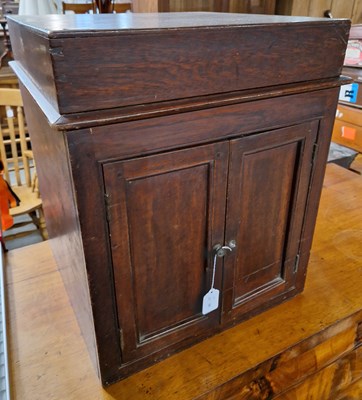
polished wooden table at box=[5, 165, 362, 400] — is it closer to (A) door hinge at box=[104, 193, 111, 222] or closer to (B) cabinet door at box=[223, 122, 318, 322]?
(B) cabinet door at box=[223, 122, 318, 322]

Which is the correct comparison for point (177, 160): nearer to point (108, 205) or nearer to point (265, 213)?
point (108, 205)

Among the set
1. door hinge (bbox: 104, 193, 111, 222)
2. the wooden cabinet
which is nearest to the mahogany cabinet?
door hinge (bbox: 104, 193, 111, 222)

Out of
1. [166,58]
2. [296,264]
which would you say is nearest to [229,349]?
[296,264]

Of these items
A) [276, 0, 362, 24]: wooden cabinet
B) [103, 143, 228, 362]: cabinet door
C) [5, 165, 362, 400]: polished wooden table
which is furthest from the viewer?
[276, 0, 362, 24]: wooden cabinet

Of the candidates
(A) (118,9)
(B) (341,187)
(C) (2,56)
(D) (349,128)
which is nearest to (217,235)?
(B) (341,187)

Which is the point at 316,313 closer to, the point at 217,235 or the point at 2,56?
the point at 217,235

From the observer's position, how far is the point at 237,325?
81 centimetres

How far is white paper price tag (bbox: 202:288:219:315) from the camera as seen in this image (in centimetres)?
73

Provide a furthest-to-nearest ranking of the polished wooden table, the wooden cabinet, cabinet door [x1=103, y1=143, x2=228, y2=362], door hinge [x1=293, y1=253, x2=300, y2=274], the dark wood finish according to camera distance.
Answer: the wooden cabinet
door hinge [x1=293, y1=253, x2=300, y2=274]
the polished wooden table
cabinet door [x1=103, y1=143, x2=228, y2=362]
the dark wood finish

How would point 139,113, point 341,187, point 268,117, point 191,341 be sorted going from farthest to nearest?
point 341,187, point 191,341, point 268,117, point 139,113

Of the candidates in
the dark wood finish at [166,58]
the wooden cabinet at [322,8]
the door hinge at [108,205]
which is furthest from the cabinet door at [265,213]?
the wooden cabinet at [322,8]

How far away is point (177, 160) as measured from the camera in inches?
22.6

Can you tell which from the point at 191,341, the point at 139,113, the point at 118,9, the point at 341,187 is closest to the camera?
the point at 139,113

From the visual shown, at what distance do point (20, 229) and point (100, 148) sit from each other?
Answer: 93.3 inches
